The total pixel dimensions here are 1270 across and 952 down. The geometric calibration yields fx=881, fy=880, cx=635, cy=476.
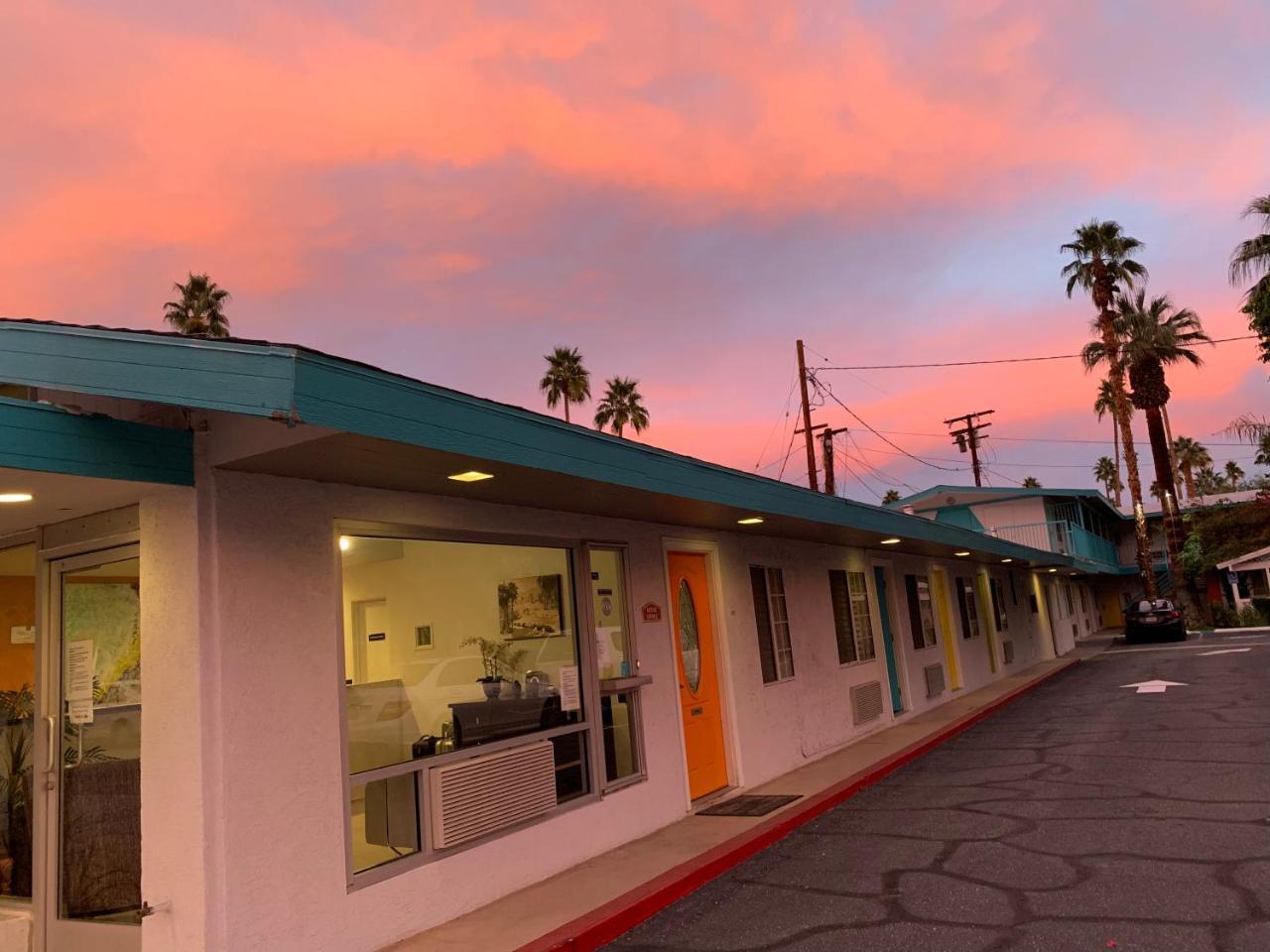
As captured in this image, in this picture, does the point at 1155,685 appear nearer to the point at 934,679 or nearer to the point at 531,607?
the point at 934,679

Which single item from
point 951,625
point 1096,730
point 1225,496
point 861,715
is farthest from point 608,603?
point 1225,496

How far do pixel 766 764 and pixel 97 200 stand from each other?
36.9ft

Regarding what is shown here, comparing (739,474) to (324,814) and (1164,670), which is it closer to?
(324,814)

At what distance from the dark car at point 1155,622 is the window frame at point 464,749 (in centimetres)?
2917

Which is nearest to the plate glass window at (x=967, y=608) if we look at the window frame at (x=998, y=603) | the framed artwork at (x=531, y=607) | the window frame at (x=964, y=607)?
the window frame at (x=964, y=607)

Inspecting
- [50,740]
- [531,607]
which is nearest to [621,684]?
[531,607]

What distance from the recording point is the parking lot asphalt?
493 centimetres

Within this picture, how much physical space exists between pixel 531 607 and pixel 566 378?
127ft

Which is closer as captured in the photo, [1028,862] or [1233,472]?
[1028,862]

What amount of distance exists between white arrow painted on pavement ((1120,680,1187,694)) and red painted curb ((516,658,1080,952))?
850cm

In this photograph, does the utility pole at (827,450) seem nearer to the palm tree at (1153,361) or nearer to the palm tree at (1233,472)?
the palm tree at (1153,361)

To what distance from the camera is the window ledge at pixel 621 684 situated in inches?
300

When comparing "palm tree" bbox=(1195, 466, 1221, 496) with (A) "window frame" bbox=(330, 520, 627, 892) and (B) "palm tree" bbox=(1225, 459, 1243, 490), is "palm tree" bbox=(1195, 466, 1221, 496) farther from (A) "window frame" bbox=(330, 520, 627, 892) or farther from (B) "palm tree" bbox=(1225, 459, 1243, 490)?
(A) "window frame" bbox=(330, 520, 627, 892)

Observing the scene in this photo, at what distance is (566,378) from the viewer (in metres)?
45.2
